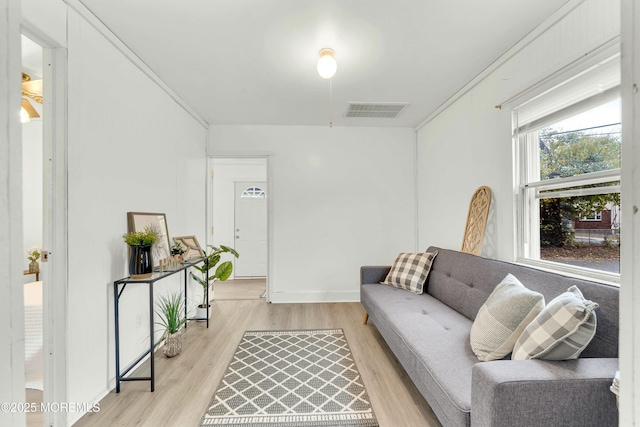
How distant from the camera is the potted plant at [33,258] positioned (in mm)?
2901

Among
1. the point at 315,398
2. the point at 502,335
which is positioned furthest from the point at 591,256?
the point at 315,398

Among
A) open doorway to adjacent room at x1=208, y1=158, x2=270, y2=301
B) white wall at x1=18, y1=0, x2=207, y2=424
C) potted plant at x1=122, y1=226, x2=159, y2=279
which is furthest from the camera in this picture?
open doorway to adjacent room at x1=208, y1=158, x2=270, y2=301

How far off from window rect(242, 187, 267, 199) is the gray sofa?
404cm

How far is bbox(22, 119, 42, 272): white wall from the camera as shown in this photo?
2928 mm

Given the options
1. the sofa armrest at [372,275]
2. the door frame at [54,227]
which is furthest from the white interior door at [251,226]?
the door frame at [54,227]

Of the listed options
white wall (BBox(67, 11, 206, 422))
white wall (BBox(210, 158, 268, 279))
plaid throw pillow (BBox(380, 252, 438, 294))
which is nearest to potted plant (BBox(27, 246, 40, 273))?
white wall (BBox(67, 11, 206, 422))

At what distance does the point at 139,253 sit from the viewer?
2176mm

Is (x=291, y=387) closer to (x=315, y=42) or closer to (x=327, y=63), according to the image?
(x=327, y=63)

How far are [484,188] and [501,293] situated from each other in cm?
123

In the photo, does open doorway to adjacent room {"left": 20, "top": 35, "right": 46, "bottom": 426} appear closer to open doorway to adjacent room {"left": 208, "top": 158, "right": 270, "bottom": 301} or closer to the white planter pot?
the white planter pot

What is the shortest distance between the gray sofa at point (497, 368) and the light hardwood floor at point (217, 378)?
10.7 inches

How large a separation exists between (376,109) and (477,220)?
1.75m

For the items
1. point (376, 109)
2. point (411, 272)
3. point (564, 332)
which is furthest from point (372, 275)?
point (564, 332)

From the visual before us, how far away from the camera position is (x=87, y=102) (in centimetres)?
190
